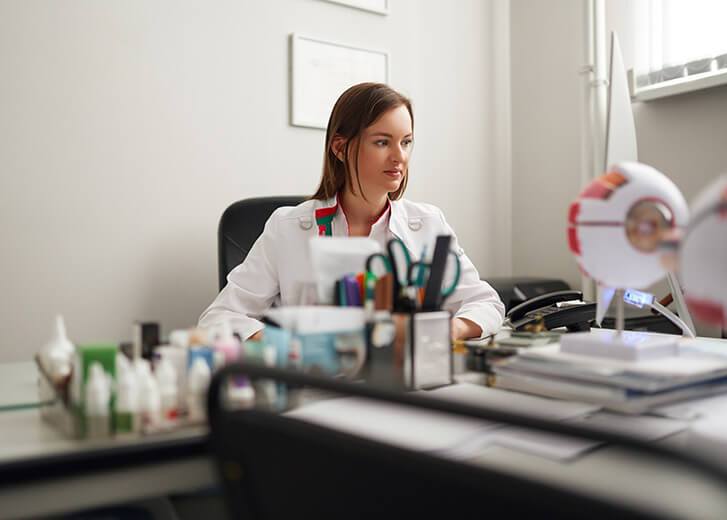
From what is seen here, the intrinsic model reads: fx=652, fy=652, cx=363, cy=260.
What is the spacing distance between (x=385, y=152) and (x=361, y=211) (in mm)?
174

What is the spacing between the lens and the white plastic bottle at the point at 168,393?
686 mm

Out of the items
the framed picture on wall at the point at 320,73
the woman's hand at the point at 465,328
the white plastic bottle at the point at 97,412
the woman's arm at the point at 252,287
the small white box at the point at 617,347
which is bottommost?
the white plastic bottle at the point at 97,412

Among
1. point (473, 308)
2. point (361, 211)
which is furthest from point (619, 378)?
point (361, 211)

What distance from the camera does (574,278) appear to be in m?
2.78

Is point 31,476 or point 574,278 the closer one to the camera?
point 31,476

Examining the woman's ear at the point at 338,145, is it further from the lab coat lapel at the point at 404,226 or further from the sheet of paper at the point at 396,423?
the sheet of paper at the point at 396,423

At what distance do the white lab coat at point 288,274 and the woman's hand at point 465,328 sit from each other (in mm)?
11

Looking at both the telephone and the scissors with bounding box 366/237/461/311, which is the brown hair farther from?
the scissors with bounding box 366/237/461/311

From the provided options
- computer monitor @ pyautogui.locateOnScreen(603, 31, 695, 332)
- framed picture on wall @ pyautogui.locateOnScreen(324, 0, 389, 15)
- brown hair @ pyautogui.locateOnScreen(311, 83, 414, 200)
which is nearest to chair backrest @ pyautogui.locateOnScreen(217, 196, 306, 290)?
brown hair @ pyautogui.locateOnScreen(311, 83, 414, 200)

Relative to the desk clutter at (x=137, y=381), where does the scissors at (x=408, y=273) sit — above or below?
above

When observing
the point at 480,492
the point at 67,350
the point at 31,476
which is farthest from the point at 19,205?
the point at 480,492

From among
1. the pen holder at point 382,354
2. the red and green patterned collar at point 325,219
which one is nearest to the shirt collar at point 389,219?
the red and green patterned collar at point 325,219

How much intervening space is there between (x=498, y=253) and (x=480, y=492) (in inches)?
110

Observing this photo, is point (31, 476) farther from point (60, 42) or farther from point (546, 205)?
point (546, 205)
